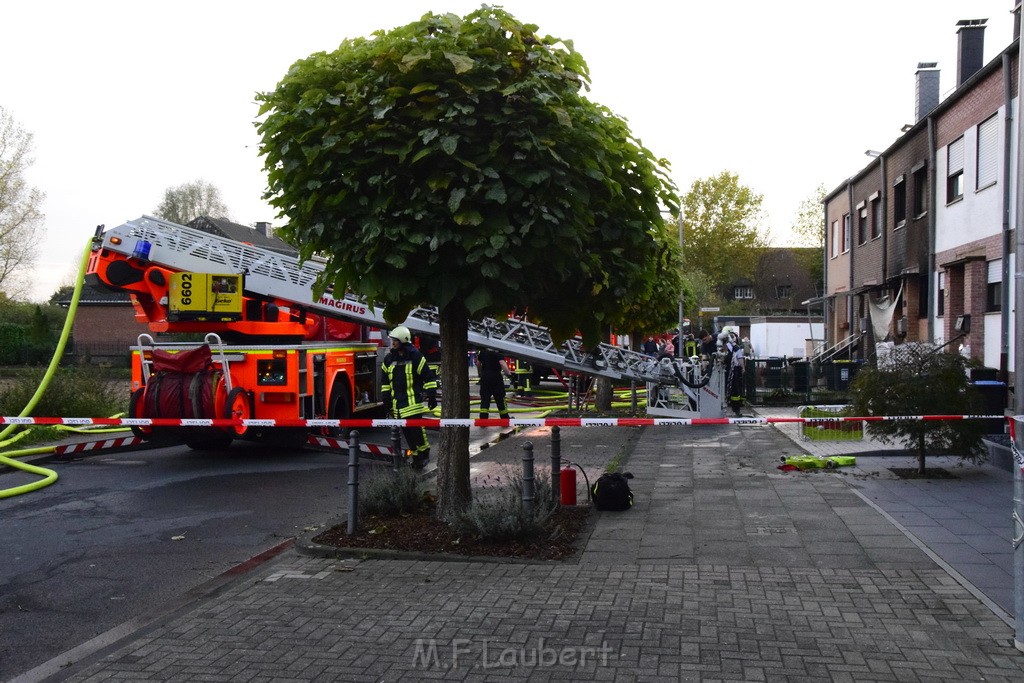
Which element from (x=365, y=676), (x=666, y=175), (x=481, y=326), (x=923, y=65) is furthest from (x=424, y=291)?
(x=923, y=65)

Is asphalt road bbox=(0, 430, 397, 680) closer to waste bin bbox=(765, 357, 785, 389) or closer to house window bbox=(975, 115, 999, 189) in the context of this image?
house window bbox=(975, 115, 999, 189)

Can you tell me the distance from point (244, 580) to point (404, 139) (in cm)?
334

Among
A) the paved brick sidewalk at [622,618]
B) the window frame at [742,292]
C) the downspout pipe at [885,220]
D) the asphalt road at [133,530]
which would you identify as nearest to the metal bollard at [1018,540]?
the paved brick sidewalk at [622,618]

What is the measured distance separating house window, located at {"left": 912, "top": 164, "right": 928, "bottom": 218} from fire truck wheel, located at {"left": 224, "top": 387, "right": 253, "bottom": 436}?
16.2m

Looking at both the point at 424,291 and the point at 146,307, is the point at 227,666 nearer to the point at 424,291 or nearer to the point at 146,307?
the point at 424,291

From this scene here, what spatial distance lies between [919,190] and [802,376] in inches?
216

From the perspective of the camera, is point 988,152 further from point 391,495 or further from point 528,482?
point 391,495

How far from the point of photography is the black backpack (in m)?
8.11

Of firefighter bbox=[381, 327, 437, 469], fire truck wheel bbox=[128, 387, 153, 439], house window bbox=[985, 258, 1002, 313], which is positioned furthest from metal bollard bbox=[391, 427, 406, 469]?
house window bbox=[985, 258, 1002, 313]

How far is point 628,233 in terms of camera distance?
694 cm

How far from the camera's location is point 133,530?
8.04 meters

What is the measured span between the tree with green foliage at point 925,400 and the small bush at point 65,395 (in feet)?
39.8

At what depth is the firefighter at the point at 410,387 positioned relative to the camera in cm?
1071

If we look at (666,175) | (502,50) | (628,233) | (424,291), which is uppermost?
(502,50)
